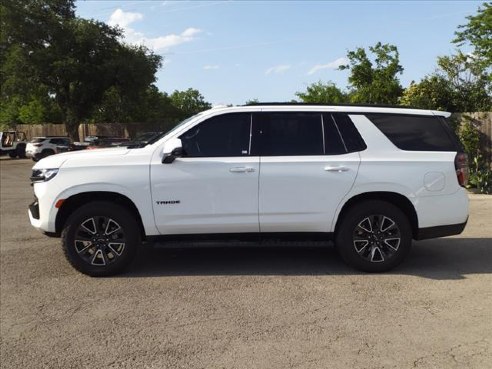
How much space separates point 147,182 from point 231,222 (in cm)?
103

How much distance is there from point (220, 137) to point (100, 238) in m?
1.76

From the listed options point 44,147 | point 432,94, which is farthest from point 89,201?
point 44,147

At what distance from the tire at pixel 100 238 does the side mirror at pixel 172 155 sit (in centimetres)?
74

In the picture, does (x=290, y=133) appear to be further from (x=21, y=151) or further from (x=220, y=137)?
(x=21, y=151)

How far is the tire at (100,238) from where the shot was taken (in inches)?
234

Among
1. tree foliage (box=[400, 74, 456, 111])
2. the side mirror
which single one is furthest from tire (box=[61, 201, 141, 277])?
tree foliage (box=[400, 74, 456, 111])

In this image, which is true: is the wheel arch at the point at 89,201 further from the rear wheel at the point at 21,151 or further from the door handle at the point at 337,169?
the rear wheel at the point at 21,151

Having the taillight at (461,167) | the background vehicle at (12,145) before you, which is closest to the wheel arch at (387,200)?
the taillight at (461,167)

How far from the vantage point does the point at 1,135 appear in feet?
119

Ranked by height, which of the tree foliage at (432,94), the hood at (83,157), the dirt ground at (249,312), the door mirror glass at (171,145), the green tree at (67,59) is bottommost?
the dirt ground at (249,312)

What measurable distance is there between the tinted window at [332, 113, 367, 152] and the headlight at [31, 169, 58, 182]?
3238mm

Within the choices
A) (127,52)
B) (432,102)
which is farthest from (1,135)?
(432,102)

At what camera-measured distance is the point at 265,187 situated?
19.4 feet

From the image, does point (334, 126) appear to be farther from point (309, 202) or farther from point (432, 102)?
point (432, 102)
